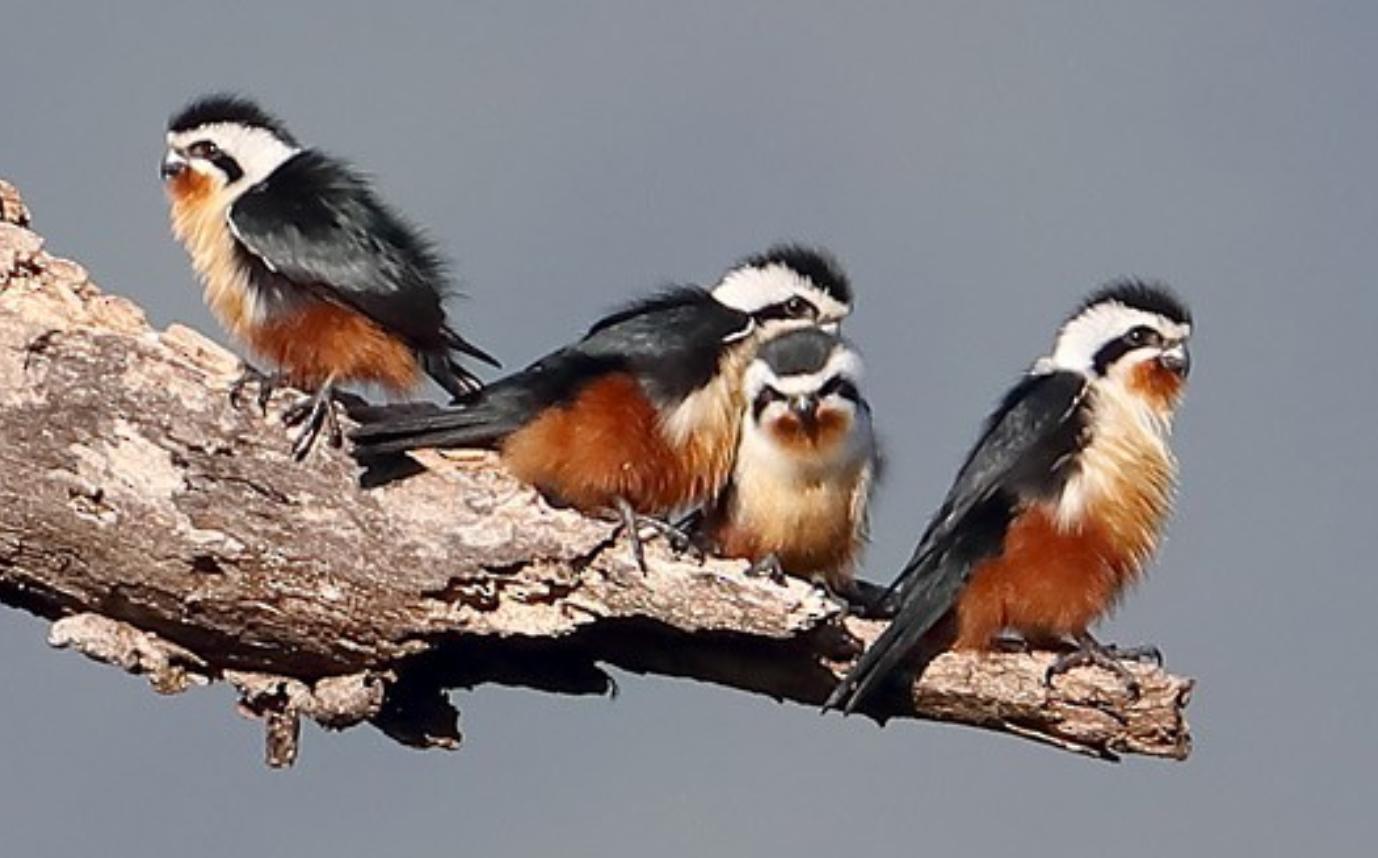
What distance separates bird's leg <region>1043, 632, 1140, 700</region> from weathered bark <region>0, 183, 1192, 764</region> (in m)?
0.03

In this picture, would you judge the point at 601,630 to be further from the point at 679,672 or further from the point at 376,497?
the point at 376,497

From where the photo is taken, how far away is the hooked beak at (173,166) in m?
9.15

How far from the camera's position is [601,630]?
7234mm

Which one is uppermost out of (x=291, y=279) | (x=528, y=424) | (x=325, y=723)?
(x=291, y=279)

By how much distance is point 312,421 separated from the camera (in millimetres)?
7375

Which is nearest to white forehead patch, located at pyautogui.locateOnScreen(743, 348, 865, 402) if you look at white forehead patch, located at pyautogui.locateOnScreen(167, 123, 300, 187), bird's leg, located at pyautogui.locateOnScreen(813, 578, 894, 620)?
bird's leg, located at pyautogui.locateOnScreen(813, 578, 894, 620)

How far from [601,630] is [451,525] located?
0.55m

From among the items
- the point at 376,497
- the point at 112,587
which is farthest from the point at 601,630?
the point at 112,587

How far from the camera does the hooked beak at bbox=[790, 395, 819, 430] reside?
8109 mm

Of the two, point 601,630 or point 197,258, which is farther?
point 197,258

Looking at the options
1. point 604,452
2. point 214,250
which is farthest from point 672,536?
point 214,250

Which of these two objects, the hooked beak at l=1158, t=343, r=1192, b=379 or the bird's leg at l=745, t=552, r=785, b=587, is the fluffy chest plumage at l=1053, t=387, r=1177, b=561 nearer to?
the hooked beak at l=1158, t=343, r=1192, b=379

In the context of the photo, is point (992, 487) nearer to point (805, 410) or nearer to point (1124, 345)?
point (805, 410)

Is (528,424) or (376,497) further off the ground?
(528,424)
